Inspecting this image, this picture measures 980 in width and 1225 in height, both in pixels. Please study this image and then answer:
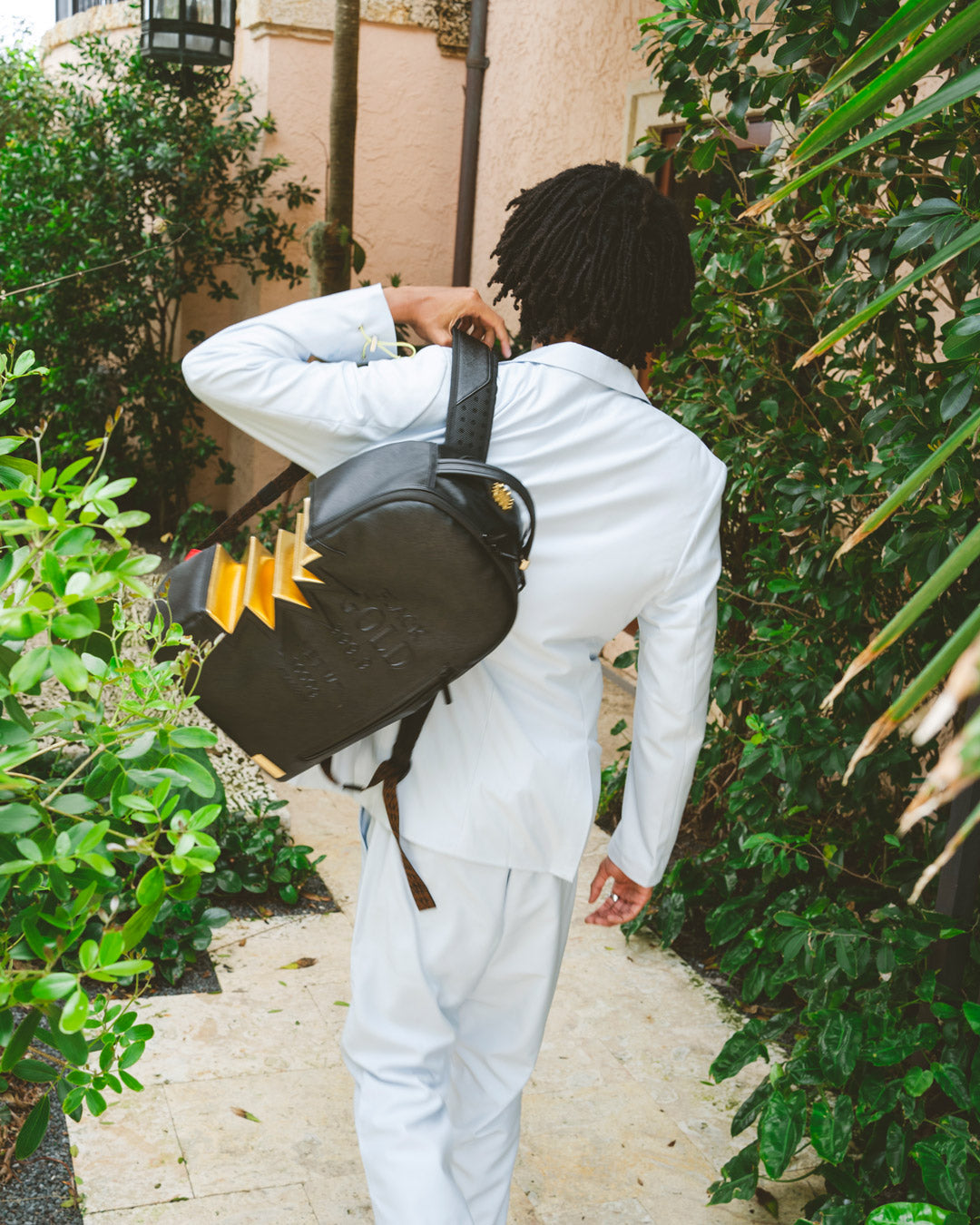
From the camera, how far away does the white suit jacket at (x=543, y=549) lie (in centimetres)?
162

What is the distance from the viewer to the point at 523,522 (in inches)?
65.3

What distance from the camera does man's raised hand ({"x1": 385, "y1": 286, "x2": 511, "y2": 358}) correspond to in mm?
1790

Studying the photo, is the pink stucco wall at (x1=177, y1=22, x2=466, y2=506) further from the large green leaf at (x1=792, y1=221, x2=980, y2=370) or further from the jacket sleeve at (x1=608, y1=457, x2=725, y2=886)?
the large green leaf at (x1=792, y1=221, x2=980, y2=370)

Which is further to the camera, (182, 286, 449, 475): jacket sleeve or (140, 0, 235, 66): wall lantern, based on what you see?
(140, 0, 235, 66): wall lantern

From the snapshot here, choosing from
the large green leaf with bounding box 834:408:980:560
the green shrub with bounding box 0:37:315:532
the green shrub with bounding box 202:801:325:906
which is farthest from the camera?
the green shrub with bounding box 0:37:315:532

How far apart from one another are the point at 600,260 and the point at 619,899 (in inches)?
42.1

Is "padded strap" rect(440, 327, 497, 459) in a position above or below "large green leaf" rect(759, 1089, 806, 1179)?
above

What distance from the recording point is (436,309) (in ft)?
5.89

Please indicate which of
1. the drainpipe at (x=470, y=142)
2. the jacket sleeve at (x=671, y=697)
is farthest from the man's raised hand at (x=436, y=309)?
the drainpipe at (x=470, y=142)

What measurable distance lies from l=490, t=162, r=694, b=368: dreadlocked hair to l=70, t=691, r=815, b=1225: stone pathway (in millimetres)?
1614

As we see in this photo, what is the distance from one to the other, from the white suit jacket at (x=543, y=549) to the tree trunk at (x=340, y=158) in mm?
3480

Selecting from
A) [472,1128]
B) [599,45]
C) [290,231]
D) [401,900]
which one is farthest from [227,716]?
[290,231]

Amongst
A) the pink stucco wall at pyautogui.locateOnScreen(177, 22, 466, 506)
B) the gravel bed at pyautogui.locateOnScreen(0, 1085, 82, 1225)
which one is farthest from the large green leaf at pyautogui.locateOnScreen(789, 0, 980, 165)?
the pink stucco wall at pyautogui.locateOnScreen(177, 22, 466, 506)

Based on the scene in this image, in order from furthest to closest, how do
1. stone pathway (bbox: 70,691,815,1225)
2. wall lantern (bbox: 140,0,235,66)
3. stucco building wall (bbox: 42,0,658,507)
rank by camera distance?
stucco building wall (bbox: 42,0,658,507)
wall lantern (bbox: 140,0,235,66)
stone pathway (bbox: 70,691,815,1225)
